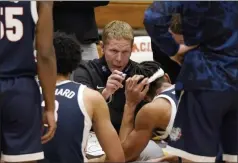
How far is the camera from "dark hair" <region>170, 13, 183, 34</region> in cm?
230

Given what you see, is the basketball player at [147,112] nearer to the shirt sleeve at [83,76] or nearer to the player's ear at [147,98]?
the player's ear at [147,98]

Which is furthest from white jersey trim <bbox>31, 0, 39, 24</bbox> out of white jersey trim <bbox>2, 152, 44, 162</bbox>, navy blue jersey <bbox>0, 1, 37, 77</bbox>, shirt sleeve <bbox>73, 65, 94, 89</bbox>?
shirt sleeve <bbox>73, 65, 94, 89</bbox>

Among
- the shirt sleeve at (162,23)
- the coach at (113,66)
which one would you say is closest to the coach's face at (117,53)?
the coach at (113,66)

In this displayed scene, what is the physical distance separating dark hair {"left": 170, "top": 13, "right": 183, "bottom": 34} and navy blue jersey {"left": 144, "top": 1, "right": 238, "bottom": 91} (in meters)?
0.02

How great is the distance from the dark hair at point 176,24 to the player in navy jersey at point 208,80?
0.02 metres

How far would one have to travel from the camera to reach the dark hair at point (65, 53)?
2.73 m

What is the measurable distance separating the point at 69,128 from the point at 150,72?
891mm

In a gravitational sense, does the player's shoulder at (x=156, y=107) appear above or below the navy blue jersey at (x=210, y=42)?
below

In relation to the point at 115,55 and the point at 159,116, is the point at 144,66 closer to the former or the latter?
the point at 115,55

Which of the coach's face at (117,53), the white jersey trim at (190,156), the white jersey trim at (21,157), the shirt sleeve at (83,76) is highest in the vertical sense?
the coach's face at (117,53)

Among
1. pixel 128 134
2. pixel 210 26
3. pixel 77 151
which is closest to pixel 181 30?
pixel 210 26

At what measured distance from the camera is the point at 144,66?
3.49 meters

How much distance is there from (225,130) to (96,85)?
1.30 meters

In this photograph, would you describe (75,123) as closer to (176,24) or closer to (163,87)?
(176,24)
